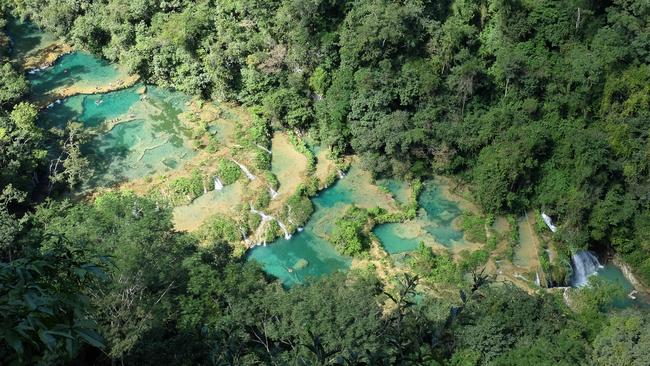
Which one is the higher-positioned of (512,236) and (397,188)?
(397,188)

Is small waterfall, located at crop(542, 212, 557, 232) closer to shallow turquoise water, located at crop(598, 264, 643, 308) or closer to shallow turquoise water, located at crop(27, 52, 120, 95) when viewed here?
shallow turquoise water, located at crop(598, 264, 643, 308)

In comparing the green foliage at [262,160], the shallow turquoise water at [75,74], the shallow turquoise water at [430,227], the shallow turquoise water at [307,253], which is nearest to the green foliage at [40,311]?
the shallow turquoise water at [307,253]

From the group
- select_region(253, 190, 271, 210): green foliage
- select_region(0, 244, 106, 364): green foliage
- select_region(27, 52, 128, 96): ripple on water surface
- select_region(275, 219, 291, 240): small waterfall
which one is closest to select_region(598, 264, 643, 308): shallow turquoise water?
select_region(275, 219, 291, 240): small waterfall

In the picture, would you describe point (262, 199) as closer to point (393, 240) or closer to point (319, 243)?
point (319, 243)

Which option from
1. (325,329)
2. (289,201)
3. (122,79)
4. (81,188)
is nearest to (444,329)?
(325,329)

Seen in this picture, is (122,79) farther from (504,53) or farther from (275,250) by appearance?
(504,53)

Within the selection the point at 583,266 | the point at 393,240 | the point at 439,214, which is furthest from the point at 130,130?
the point at 583,266
